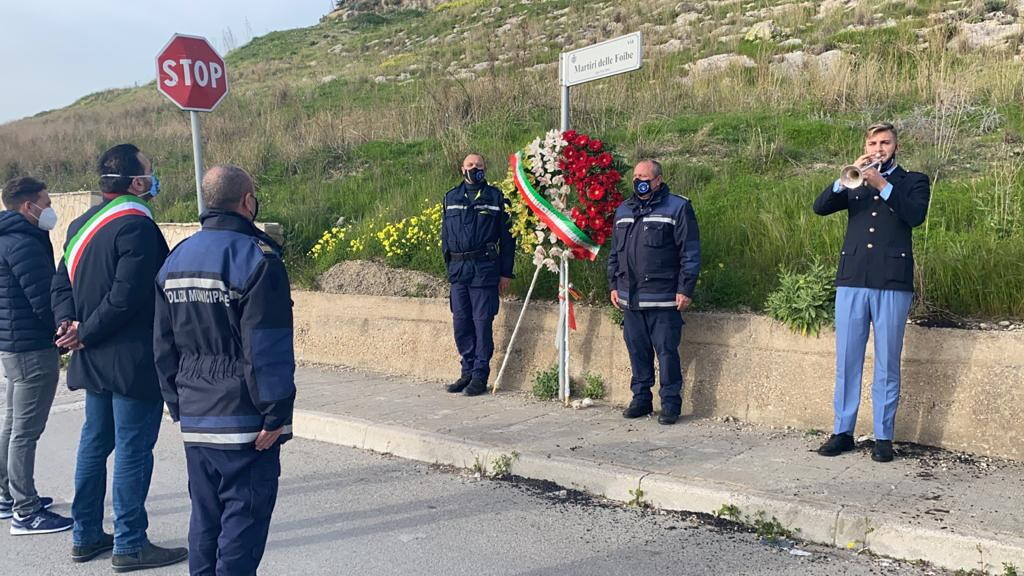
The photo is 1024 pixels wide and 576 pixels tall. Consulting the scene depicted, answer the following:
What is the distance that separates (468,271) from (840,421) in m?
3.53

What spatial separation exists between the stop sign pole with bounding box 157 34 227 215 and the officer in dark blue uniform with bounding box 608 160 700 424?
4614 mm

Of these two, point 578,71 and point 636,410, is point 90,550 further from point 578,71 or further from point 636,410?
point 578,71

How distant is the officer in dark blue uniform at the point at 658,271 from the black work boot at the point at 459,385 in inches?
76.9

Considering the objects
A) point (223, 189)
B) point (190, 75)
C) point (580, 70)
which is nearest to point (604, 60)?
point (580, 70)

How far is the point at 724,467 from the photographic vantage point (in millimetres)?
5312

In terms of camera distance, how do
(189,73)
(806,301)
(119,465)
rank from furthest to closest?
(189,73) < (806,301) < (119,465)

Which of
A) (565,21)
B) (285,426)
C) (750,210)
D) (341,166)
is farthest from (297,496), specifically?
(565,21)

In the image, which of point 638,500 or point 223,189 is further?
point 638,500

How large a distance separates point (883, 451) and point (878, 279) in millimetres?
1137

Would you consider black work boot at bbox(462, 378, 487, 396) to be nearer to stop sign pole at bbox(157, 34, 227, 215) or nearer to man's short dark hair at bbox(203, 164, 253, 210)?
stop sign pole at bbox(157, 34, 227, 215)

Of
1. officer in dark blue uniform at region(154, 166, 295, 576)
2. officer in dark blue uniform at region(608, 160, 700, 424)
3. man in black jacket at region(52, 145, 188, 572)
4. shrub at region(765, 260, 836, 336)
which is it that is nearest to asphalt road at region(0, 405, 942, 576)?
man in black jacket at region(52, 145, 188, 572)

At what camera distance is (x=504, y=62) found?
68.2ft

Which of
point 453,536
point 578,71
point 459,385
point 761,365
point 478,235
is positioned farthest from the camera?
point 459,385

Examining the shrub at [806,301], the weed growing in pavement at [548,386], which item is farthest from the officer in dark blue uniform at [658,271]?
the weed growing in pavement at [548,386]
